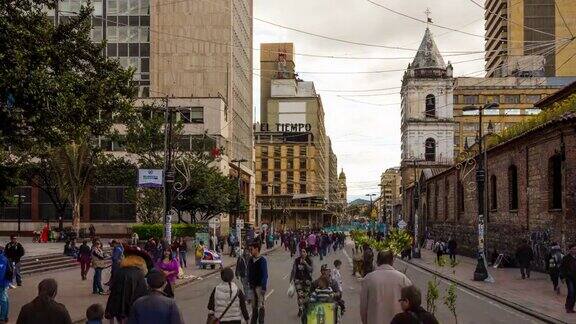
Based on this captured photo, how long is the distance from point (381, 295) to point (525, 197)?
1216 inches

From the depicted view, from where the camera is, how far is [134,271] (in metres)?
11.1

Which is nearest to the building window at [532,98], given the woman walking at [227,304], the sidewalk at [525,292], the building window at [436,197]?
the building window at [436,197]

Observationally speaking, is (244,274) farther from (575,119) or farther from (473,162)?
(473,162)

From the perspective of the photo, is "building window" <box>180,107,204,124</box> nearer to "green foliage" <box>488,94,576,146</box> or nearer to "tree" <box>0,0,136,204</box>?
"green foliage" <box>488,94,576,146</box>

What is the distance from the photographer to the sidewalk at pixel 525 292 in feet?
63.2

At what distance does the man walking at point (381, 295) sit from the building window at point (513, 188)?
33.6m

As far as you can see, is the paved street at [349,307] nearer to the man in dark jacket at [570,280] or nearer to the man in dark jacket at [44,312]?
the man in dark jacket at [570,280]

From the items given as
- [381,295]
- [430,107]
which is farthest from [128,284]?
[430,107]

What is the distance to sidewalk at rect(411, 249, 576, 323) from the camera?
19.2m

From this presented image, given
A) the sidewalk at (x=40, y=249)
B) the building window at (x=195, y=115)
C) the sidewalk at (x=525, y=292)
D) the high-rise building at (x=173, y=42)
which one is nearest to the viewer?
the sidewalk at (x=525, y=292)

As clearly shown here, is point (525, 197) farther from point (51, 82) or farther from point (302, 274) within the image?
point (51, 82)

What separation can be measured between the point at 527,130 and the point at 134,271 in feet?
97.9

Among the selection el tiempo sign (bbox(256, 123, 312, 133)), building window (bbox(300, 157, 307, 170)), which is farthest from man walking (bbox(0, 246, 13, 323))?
el tiempo sign (bbox(256, 123, 312, 133))

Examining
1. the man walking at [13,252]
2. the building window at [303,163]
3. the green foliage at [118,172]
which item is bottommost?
the man walking at [13,252]
